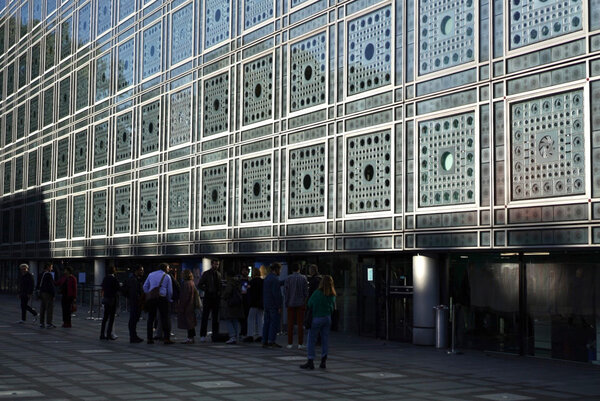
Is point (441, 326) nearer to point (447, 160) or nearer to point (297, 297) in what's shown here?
point (297, 297)

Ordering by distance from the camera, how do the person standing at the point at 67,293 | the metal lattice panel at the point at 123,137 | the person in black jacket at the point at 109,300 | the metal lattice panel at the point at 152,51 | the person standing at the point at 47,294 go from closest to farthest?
the person in black jacket at the point at 109,300 → the person standing at the point at 47,294 → the person standing at the point at 67,293 → the metal lattice panel at the point at 152,51 → the metal lattice panel at the point at 123,137

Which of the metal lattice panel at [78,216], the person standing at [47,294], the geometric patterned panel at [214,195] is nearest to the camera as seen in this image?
the person standing at [47,294]

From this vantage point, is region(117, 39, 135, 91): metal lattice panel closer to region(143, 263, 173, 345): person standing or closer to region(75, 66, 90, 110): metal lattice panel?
region(75, 66, 90, 110): metal lattice panel

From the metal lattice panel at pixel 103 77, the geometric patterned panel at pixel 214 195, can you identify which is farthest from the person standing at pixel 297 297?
the metal lattice panel at pixel 103 77

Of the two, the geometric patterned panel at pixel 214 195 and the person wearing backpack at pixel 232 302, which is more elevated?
the geometric patterned panel at pixel 214 195

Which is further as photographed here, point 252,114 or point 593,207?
point 252,114

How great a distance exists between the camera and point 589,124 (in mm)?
15539

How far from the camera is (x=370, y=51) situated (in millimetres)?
21312

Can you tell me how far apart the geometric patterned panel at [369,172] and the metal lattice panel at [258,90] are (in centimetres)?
446

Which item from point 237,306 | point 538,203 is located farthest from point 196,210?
point 538,203

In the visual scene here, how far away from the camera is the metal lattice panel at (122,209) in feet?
114

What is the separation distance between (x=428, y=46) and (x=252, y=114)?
824 cm

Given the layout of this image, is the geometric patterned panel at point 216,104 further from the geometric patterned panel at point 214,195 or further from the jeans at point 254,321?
the jeans at point 254,321

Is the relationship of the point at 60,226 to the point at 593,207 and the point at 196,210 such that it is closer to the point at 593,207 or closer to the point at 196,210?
the point at 196,210
